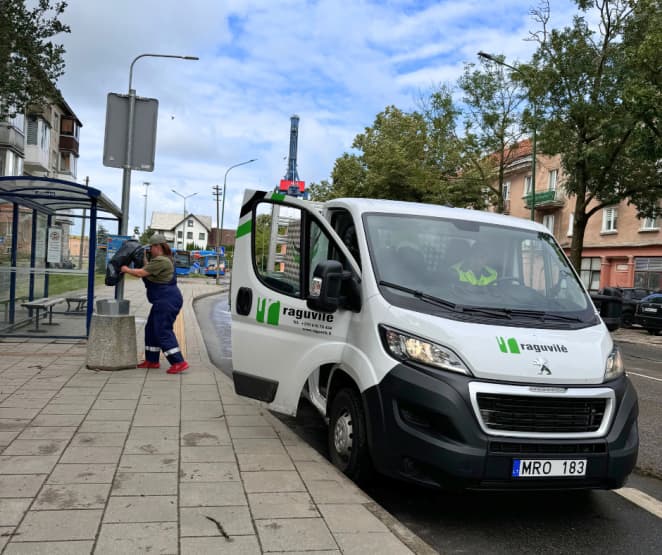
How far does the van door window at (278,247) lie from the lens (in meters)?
5.51

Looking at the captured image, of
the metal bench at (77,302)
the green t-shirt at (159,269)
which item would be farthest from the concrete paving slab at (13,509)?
the metal bench at (77,302)

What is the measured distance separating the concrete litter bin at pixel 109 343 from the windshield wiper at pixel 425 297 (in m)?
4.60

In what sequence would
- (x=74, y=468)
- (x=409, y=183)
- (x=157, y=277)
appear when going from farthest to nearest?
(x=409, y=183) < (x=157, y=277) < (x=74, y=468)

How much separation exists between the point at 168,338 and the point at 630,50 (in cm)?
1563

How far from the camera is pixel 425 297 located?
14.3 feet

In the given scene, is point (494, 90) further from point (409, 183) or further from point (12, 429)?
point (12, 429)

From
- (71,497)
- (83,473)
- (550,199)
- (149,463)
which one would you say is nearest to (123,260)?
(149,463)

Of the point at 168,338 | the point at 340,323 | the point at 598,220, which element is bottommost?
the point at 168,338

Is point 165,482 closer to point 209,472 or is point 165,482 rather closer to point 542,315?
point 209,472

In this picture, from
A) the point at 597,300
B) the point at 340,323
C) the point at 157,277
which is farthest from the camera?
the point at 157,277

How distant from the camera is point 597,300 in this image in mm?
5191

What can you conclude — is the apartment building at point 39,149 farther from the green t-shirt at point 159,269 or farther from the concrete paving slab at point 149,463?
the concrete paving slab at point 149,463

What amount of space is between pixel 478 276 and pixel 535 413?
3.85 ft

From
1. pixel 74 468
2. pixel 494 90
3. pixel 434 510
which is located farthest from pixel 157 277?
pixel 494 90
